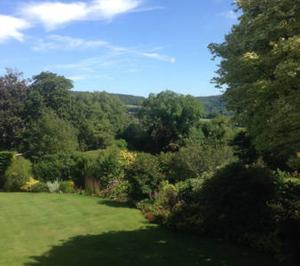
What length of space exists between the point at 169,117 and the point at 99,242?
51.1 metres

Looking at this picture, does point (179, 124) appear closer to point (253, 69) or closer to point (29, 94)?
point (29, 94)

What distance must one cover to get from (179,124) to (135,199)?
4385 cm

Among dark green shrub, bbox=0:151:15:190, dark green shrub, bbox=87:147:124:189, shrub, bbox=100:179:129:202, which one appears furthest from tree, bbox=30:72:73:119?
shrub, bbox=100:179:129:202

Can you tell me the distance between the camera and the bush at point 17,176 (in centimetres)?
2625

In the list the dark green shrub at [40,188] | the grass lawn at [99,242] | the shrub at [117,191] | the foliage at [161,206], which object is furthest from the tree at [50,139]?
the foliage at [161,206]

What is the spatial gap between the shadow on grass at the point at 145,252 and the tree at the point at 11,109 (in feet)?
113

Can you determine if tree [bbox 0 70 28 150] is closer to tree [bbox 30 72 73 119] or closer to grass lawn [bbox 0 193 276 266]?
tree [bbox 30 72 73 119]

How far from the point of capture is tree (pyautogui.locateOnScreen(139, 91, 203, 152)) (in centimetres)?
6016

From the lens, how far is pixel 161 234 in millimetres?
13961

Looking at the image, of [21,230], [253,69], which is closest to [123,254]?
[21,230]

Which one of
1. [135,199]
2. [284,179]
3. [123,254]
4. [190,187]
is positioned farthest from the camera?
[135,199]

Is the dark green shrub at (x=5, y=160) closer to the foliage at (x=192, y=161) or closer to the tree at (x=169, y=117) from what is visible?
the foliage at (x=192, y=161)

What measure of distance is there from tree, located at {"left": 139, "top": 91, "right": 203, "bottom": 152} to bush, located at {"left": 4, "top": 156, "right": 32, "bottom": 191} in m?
33.4

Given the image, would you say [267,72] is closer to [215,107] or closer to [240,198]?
[240,198]
